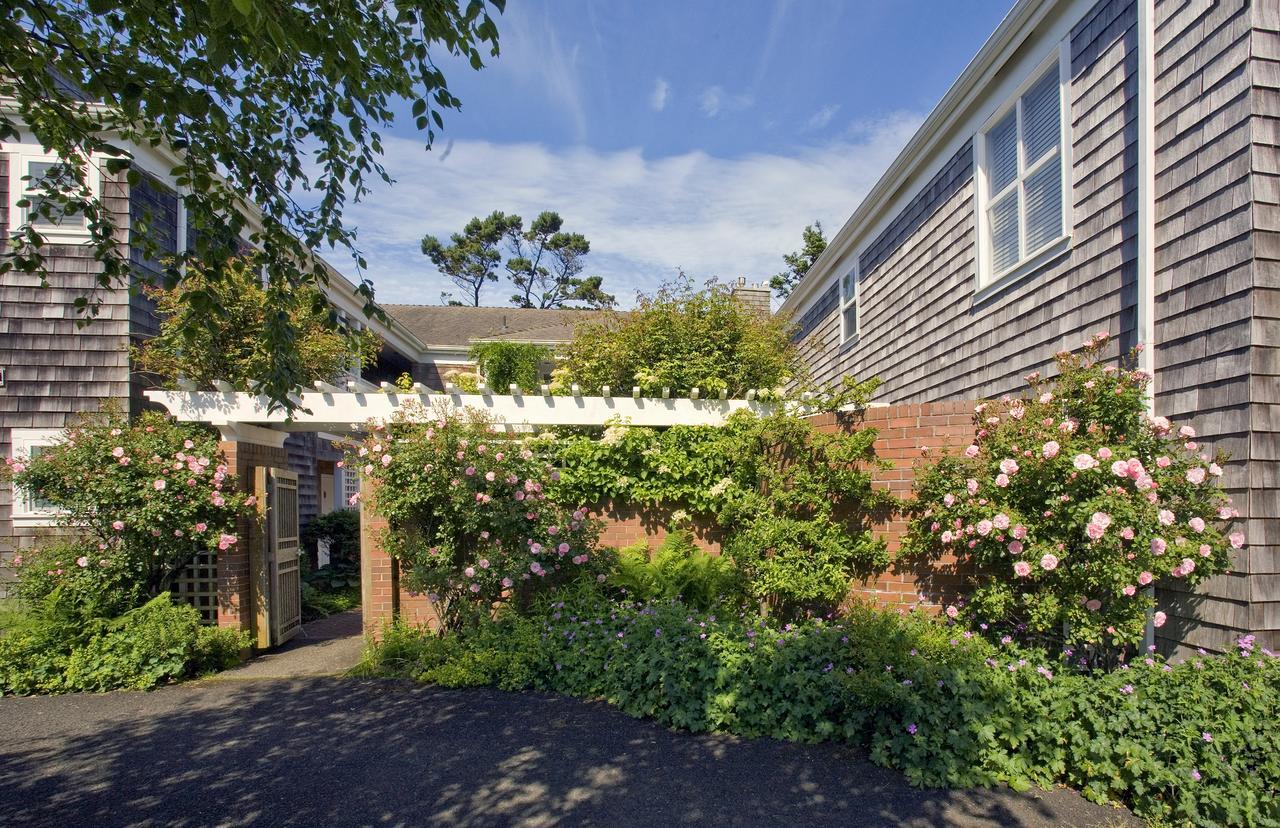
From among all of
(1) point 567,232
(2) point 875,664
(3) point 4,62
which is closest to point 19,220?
(3) point 4,62

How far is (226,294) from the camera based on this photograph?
8.20 metres

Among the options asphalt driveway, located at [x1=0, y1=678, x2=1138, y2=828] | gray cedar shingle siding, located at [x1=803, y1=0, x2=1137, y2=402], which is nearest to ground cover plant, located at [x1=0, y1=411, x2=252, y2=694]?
asphalt driveway, located at [x1=0, y1=678, x2=1138, y2=828]

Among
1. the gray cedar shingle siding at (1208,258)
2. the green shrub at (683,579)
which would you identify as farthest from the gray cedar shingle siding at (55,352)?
the gray cedar shingle siding at (1208,258)

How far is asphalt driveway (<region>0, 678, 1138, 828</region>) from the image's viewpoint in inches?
145

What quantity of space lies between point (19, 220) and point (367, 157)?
6571mm

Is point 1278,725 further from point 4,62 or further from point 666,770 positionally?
point 4,62

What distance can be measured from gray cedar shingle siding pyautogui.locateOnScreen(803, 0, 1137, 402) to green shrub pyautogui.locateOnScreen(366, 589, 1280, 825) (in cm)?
243

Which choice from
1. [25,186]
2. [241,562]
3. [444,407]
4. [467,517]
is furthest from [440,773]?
[25,186]

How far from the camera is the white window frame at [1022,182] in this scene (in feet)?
19.0

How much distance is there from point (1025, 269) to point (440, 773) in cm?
594

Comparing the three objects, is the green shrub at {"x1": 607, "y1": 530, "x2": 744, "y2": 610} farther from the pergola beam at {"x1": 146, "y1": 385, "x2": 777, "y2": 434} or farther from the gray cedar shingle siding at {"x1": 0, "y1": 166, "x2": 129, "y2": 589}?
the gray cedar shingle siding at {"x1": 0, "y1": 166, "x2": 129, "y2": 589}

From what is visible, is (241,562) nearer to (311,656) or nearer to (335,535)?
(311,656)

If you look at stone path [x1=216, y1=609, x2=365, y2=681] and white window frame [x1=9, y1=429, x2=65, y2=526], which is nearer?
stone path [x1=216, y1=609, x2=365, y2=681]

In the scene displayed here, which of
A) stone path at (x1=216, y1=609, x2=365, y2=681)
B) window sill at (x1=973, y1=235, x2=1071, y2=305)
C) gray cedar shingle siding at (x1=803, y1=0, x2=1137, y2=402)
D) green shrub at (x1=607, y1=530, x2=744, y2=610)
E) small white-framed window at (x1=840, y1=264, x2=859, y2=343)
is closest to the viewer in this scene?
gray cedar shingle siding at (x1=803, y1=0, x2=1137, y2=402)
